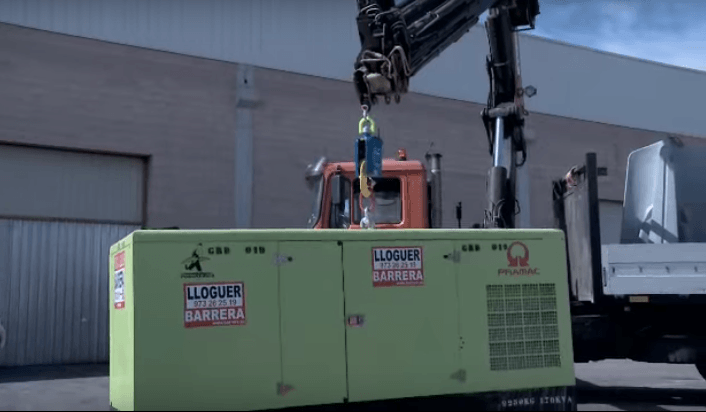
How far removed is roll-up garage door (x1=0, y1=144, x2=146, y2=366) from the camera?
15984 millimetres

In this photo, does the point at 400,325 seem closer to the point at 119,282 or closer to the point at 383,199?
the point at 119,282

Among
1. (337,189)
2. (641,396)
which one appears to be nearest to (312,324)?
(337,189)

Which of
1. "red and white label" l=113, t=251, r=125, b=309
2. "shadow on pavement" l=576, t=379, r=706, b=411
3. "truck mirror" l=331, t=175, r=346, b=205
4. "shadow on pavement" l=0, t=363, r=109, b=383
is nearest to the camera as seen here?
"red and white label" l=113, t=251, r=125, b=309

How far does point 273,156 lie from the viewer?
1855 cm

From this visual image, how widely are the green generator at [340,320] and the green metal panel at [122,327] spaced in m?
0.02

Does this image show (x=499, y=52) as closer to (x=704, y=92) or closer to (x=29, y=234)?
(x=29, y=234)

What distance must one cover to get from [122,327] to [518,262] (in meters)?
3.40

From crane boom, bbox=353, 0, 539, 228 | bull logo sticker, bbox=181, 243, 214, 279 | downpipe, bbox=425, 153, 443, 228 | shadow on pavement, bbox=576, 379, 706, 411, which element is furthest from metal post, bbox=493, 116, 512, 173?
bull logo sticker, bbox=181, 243, 214, 279

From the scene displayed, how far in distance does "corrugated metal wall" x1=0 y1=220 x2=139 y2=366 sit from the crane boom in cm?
913

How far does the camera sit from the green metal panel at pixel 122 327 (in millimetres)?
6383

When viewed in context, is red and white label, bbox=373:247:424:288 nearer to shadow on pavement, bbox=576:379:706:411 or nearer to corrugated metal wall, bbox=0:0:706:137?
shadow on pavement, bbox=576:379:706:411

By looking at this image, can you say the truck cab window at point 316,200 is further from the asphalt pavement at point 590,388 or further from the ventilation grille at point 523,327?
the asphalt pavement at point 590,388

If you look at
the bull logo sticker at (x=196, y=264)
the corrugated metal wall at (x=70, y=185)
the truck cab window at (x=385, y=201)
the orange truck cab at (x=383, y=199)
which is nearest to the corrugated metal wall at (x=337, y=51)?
the corrugated metal wall at (x=70, y=185)

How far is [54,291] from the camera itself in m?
16.4
